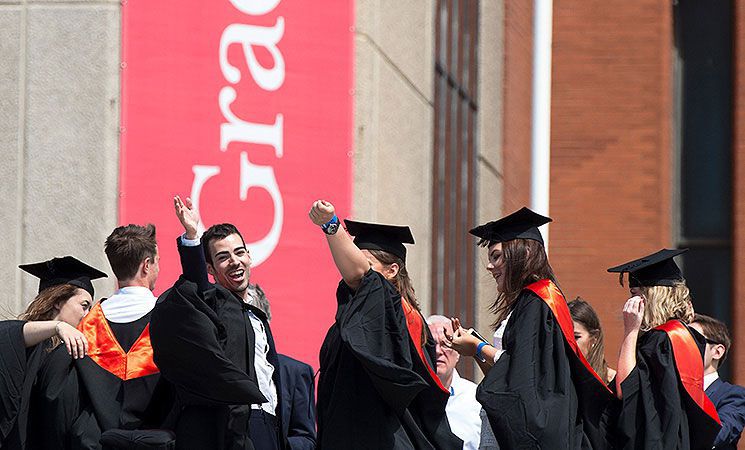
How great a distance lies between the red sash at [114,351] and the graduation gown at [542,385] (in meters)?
1.45

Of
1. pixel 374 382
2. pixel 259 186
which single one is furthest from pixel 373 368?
pixel 259 186

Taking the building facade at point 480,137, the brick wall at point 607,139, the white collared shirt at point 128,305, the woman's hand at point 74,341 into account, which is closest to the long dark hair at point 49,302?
the white collared shirt at point 128,305

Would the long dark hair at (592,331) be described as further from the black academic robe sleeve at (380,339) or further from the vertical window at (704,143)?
the vertical window at (704,143)

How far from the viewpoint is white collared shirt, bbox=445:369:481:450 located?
26.8ft

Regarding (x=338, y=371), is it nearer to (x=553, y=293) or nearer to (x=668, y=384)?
(x=553, y=293)

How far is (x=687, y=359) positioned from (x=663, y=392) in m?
0.20

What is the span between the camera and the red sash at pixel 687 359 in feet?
24.1

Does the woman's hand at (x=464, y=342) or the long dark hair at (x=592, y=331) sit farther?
the long dark hair at (x=592, y=331)

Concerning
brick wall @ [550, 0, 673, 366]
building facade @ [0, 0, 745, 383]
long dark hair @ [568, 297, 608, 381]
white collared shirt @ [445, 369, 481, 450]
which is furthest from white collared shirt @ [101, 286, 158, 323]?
brick wall @ [550, 0, 673, 366]

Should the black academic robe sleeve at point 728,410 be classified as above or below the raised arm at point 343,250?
below

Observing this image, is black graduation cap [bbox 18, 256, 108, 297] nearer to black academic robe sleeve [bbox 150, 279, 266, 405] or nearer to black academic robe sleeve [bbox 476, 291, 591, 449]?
black academic robe sleeve [bbox 150, 279, 266, 405]

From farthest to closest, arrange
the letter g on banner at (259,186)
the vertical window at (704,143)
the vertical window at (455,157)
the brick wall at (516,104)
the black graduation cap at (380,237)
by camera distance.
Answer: the vertical window at (704,143), the brick wall at (516,104), the vertical window at (455,157), the letter g on banner at (259,186), the black graduation cap at (380,237)

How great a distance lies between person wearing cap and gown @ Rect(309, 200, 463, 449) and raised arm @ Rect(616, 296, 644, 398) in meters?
0.81

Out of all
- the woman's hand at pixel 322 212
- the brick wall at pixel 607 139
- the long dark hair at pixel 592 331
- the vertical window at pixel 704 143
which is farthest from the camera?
the vertical window at pixel 704 143
